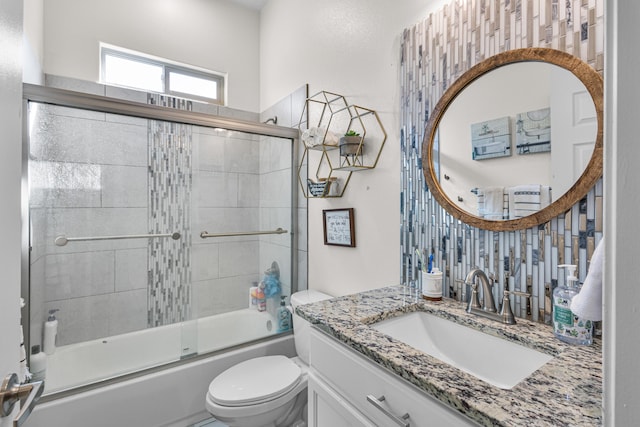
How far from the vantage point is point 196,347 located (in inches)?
74.0

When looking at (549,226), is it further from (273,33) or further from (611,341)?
(273,33)

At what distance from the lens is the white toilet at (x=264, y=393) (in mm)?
1346

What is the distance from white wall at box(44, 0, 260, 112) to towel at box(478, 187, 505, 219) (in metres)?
2.24

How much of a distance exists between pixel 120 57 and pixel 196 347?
2.16m

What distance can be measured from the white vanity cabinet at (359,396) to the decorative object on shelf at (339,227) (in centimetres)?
75

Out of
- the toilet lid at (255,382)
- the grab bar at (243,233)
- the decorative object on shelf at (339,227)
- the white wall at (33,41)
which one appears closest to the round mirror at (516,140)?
the decorative object on shelf at (339,227)

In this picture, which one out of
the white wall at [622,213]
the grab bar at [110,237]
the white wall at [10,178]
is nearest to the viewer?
the white wall at [622,213]

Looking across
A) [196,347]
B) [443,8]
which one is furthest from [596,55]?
[196,347]

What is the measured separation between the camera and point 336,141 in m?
1.71

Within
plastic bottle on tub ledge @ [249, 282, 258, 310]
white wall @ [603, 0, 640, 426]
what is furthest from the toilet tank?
white wall @ [603, 0, 640, 426]

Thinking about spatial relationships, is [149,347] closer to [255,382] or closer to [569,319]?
[255,382]

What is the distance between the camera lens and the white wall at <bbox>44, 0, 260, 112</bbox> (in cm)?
205

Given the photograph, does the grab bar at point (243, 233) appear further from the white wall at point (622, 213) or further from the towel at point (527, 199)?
the white wall at point (622, 213)

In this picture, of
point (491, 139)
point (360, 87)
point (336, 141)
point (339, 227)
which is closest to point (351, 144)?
point (336, 141)
